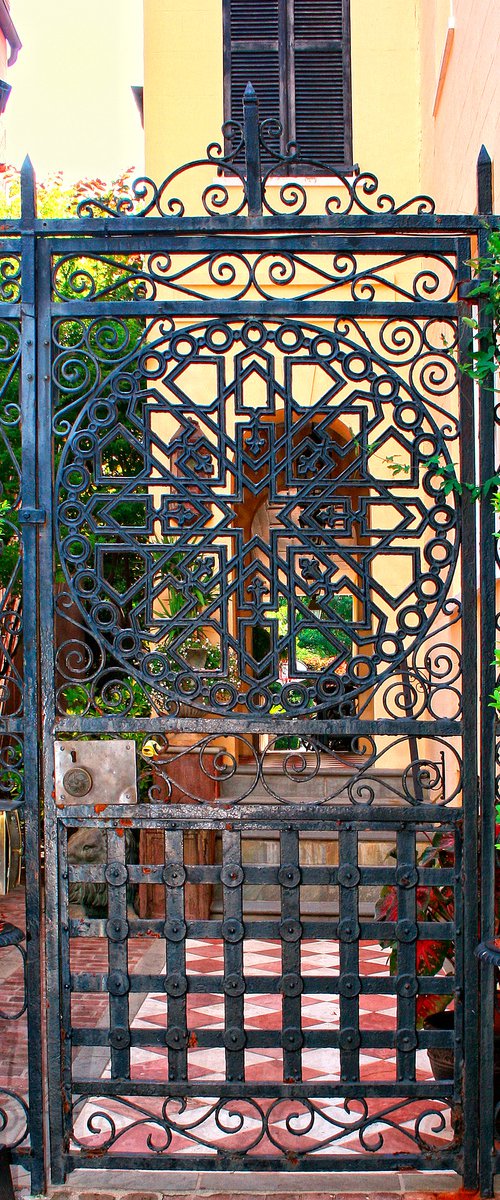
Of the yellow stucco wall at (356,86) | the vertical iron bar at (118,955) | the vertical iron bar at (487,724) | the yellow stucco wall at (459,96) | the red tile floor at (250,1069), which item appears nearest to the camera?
the vertical iron bar at (487,724)

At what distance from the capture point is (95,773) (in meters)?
3.62

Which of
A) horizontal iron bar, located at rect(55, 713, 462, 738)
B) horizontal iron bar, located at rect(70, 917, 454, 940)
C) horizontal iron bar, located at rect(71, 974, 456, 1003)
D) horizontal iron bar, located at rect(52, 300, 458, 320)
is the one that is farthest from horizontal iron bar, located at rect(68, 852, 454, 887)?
horizontal iron bar, located at rect(52, 300, 458, 320)

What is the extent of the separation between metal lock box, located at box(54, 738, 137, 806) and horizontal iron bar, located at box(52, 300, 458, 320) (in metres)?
1.43

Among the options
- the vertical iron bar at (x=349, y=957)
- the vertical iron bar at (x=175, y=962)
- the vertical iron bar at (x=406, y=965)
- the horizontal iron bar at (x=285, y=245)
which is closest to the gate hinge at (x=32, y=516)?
the horizontal iron bar at (x=285, y=245)

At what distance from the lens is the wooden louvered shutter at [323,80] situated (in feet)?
27.5

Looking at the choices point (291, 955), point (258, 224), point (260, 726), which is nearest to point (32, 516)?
point (260, 726)

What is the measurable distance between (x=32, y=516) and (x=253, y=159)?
1374mm

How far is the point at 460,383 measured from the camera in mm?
3594

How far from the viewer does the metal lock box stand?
359 centimetres

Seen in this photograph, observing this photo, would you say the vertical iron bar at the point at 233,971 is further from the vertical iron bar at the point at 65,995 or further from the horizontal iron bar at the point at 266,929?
the vertical iron bar at the point at 65,995

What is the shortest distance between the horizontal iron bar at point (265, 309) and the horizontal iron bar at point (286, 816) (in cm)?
160

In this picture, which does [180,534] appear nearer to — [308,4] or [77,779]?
[77,779]

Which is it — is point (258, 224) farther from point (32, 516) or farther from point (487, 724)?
point (487, 724)

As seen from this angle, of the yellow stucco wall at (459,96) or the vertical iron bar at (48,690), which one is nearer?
the vertical iron bar at (48,690)
